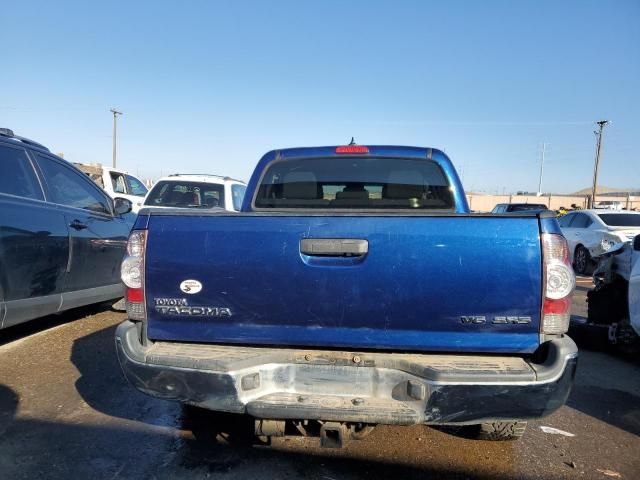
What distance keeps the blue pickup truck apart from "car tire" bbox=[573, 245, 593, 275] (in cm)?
1082

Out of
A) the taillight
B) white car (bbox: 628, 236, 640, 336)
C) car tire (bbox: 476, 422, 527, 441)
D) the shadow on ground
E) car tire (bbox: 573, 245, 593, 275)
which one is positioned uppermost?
the taillight

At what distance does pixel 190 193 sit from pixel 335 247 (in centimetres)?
688

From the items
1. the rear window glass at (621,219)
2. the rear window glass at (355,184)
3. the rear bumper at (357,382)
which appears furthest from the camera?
the rear window glass at (621,219)

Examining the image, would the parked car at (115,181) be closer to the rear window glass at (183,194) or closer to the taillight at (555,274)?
the rear window glass at (183,194)

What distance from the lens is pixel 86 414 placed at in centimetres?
328

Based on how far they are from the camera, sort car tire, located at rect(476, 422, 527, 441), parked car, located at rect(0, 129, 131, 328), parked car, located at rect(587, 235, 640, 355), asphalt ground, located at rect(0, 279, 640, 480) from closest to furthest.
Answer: asphalt ground, located at rect(0, 279, 640, 480) → car tire, located at rect(476, 422, 527, 441) → parked car, located at rect(0, 129, 131, 328) → parked car, located at rect(587, 235, 640, 355)

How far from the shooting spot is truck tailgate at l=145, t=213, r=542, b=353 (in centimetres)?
221

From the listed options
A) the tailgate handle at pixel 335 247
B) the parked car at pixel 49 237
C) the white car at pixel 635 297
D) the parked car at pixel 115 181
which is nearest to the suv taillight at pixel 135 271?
the tailgate handle at pixel 335 247

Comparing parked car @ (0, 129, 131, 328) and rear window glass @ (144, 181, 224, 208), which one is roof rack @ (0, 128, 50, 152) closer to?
parked car @ (0, 129, 131, 328)

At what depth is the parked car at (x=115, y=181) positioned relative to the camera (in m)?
12.8

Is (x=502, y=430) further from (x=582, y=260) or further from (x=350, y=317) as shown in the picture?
(x=582, y=260)

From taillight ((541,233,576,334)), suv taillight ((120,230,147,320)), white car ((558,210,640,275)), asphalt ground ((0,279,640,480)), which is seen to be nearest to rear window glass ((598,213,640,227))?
white car ((558,210,640,275))

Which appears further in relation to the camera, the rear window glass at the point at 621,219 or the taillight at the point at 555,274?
the rear window glass at the point at 621,219

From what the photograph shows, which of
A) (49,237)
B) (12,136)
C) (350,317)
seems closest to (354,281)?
(350,317)
